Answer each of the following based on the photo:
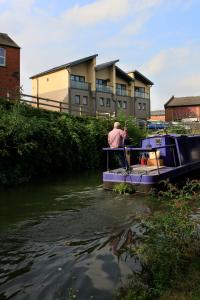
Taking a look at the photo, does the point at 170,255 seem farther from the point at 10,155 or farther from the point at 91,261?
the point at 10,155

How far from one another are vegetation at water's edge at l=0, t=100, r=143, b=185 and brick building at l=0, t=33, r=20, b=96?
821cm

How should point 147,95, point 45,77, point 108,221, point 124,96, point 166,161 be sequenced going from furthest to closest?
point 147,95
point 124,96
point 45,77
point 166,161
point 108,221

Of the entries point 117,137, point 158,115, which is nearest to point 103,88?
point 158,115

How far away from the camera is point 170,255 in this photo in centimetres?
585

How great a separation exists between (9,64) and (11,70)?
470 millimetres

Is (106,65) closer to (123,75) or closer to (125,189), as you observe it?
(123,75)

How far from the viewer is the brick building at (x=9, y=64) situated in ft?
106

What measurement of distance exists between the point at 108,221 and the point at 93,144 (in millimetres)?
15122

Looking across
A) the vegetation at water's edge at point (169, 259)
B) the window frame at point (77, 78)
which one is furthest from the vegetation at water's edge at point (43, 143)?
the window frame at point (77, 78)

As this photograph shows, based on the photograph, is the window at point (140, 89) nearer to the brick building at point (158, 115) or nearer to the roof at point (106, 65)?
the roof at point (106, 65)

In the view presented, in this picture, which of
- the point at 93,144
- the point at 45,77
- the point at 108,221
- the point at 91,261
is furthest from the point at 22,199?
the point at 45,77

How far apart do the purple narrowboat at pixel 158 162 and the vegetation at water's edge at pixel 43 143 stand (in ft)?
12.9

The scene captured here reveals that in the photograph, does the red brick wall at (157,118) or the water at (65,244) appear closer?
the water at (65,244)

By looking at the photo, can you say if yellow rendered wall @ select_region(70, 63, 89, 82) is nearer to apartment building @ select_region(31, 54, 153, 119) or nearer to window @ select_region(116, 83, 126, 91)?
apartment building @ select_region(31, 54, 153, 119)
